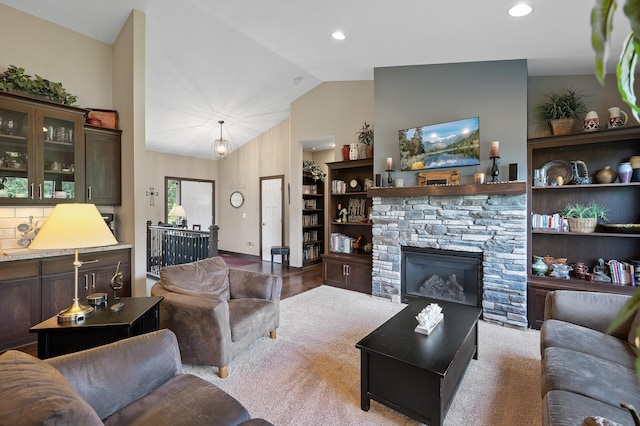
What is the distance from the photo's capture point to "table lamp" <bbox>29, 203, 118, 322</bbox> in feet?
6.10

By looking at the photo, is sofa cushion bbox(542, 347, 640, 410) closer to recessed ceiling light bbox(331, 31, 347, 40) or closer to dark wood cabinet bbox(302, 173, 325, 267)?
recessed ceiling light bbox(331, 31, 347, 40)

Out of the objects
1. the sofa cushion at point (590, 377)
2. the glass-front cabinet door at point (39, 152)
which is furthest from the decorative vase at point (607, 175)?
the glass-front cabinet door at point (39, 152)

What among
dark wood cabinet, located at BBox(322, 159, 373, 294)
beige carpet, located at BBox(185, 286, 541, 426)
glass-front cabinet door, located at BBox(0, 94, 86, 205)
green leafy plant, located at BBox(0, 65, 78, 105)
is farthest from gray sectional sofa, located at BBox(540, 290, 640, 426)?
green leafy plant, located at BBox(0, 65, 78, 105)

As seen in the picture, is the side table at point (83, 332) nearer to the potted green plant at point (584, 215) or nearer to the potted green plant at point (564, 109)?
the potted green plant at point (584, 215)

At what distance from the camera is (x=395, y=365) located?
193 centimetres

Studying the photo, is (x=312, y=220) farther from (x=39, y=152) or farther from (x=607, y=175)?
(x=607, y=175)

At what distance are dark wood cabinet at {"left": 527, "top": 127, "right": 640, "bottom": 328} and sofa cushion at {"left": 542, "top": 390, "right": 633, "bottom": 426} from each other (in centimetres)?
211

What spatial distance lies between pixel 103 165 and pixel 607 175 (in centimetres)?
566

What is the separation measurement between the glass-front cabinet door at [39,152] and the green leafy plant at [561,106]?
536 cm

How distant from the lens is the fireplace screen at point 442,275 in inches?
146

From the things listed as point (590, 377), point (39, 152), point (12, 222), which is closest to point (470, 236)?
point (590, 377)

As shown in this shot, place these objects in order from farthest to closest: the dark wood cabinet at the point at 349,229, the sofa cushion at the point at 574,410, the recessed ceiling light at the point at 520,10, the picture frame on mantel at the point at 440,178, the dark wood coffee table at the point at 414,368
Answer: the dark wood cabinet at the point at 349,229
the picture frame on mantel at the point at 440,178
the recessed ceiling light at the point at 520,10
the dark wood coffee table at the point at 414,368
the sofa cushion at the point at 574,410

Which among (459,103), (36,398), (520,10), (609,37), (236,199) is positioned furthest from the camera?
(236,199)

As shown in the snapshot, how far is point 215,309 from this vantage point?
2297mm
